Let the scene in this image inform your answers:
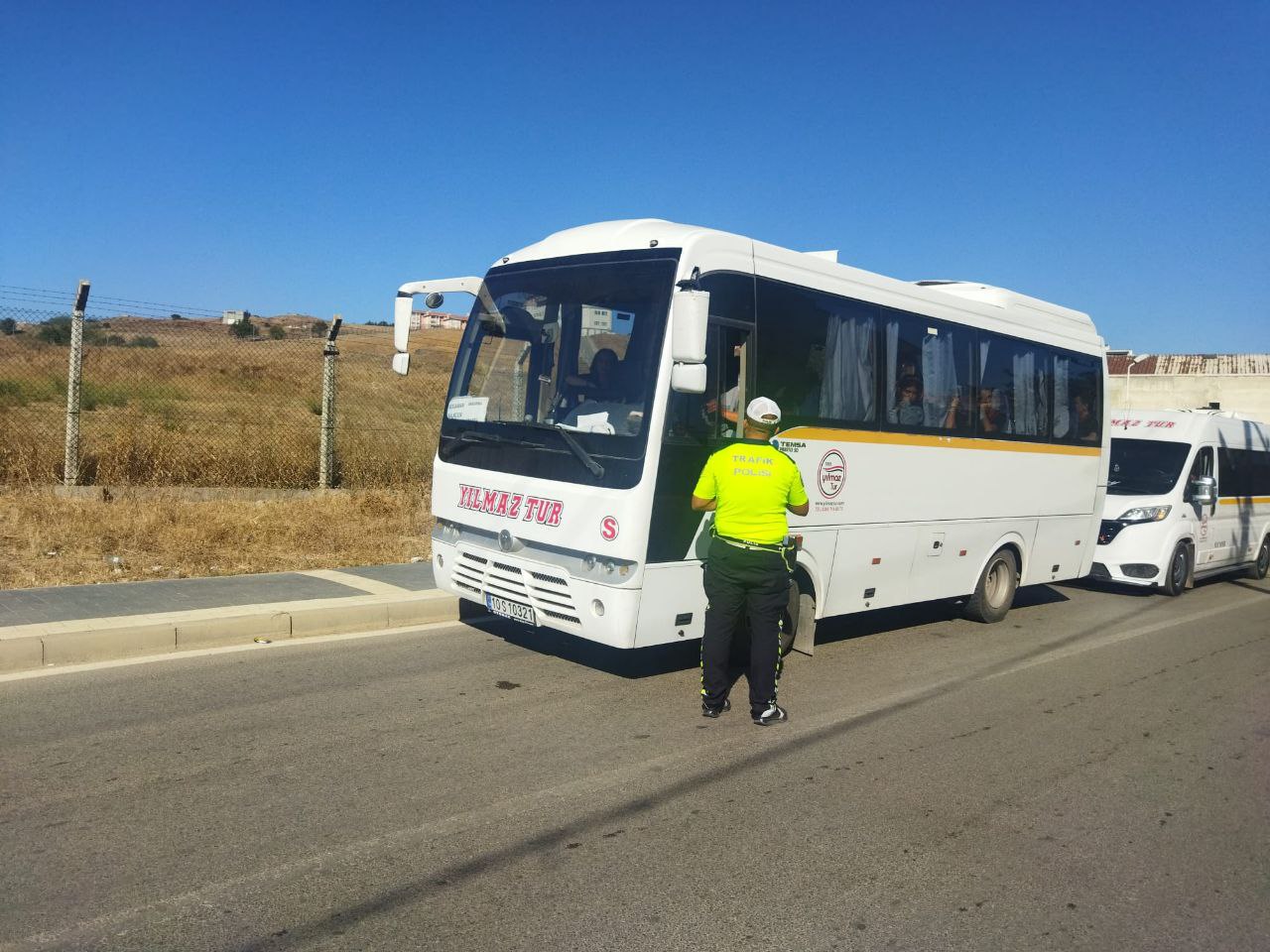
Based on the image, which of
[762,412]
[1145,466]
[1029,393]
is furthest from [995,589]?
[762,412]

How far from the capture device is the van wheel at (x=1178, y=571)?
548 inches

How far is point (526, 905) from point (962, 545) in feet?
23.0

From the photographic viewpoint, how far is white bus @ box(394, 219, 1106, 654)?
6957mm

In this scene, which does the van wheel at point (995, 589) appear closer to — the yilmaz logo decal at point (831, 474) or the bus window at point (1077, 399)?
the bus window at point (1077, 399)

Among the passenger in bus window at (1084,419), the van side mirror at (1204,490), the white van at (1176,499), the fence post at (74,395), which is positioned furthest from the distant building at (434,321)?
the van side mirror at (1204,490)

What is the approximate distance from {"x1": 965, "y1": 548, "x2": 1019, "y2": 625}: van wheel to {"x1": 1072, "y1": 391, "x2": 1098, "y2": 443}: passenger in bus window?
5.96 ft

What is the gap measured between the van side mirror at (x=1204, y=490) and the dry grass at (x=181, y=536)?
984 cm

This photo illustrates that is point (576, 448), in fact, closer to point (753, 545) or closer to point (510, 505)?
point (510, 505)

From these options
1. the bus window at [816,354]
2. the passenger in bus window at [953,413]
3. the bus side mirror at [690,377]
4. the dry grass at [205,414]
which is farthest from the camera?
the dry grass at [205,414]

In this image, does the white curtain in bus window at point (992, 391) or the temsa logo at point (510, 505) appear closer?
the temsa logo at point (510, 505)

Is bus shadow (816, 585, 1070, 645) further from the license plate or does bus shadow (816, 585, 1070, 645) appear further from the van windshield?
the license plate

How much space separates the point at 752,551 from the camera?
22.0 ft

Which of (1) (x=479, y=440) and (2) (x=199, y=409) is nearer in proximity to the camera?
(1) (x=479, y=440)

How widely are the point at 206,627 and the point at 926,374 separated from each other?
617 cm
